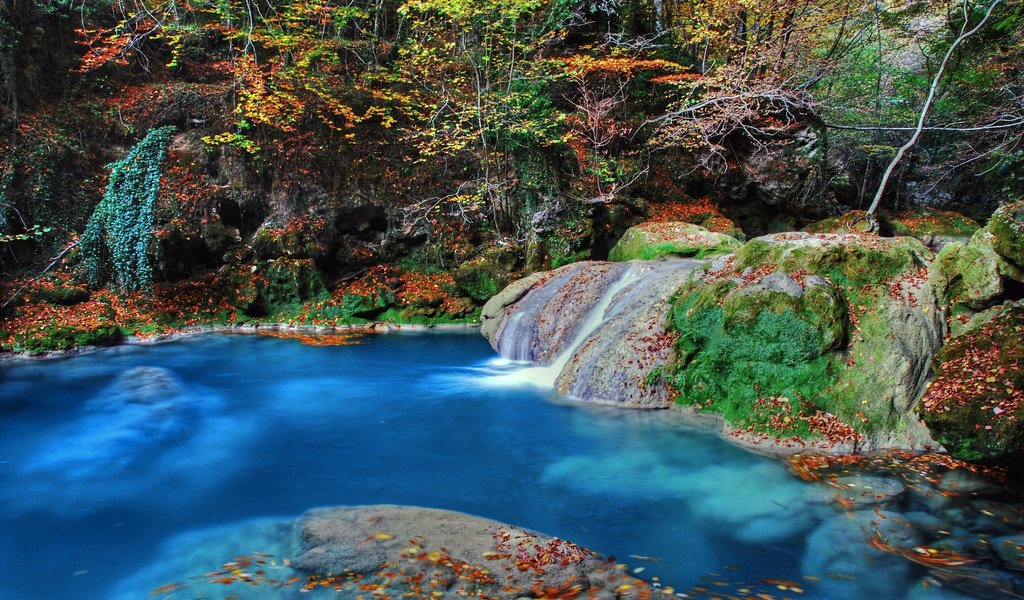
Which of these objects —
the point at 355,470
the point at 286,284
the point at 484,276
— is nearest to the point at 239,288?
the point at 286,284

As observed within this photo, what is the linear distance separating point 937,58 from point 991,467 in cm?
1578

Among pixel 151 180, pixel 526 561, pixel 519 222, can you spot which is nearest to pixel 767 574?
pixel 526 561

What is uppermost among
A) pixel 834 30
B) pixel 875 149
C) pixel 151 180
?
pixel 834 30

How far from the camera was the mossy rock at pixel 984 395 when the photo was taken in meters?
4.99

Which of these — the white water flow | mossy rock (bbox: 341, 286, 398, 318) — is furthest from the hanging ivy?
the white water flow

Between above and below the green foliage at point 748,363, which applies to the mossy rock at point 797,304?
above

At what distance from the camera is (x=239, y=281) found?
13.6 m

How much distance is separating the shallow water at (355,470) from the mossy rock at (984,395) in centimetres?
143

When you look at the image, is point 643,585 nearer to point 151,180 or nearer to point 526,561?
point 526,561

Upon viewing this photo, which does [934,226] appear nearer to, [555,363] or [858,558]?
[555,363]

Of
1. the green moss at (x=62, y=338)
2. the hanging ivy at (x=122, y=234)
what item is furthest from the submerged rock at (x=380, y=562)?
the hanging ivy at (x=122, y=234)

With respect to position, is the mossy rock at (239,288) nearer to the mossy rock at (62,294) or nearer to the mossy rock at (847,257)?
the mossy rock at (62,294)

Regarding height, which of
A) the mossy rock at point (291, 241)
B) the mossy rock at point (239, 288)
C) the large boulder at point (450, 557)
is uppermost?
the mossy rock at point (291, 241)

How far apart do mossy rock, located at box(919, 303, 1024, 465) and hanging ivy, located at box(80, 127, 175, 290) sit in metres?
15.1
